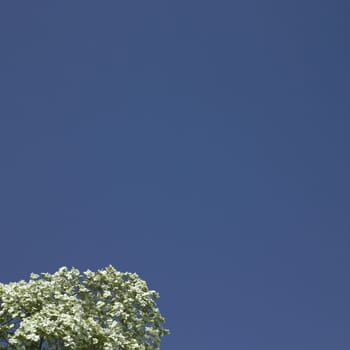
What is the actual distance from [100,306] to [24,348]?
497 centimetres

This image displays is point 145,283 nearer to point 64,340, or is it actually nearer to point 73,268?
point 73,268

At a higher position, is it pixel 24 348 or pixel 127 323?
pixel 127 323

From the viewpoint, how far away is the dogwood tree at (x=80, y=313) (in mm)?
21859

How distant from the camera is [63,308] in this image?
23.3m

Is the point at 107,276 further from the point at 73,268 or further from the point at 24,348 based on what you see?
the point at 24,348

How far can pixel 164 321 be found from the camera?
2803cm

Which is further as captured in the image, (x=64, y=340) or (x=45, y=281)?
(x=45, y=281)

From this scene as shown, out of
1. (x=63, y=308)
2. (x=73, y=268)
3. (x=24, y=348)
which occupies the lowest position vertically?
(x=24, y=348)

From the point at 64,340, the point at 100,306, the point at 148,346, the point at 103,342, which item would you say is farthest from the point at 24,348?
the point at 148,346

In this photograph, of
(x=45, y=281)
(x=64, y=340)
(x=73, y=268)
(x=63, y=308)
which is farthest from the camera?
(x=73, y=268)

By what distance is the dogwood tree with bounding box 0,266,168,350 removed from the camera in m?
21.9

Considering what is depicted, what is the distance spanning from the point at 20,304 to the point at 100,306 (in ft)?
12.5

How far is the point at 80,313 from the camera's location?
2258cm

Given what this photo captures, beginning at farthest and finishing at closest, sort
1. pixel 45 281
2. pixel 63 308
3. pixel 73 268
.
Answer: pixel 73 268 → pixel 45 281 → pixel 63 308
